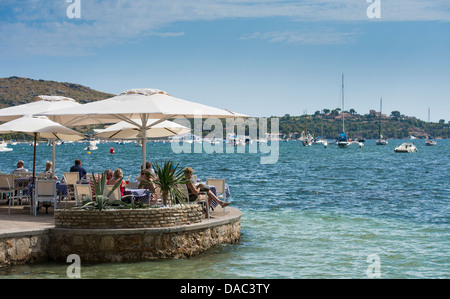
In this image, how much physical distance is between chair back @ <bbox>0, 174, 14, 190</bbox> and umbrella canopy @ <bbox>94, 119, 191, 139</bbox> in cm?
329

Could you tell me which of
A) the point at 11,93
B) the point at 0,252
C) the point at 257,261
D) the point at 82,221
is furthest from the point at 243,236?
the point at 11,93

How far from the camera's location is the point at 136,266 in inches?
418

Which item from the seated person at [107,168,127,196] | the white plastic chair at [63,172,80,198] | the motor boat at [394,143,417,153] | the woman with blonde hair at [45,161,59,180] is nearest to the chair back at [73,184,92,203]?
the seated person at [107,168,127,196]

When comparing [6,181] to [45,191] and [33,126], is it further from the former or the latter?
[45,191]

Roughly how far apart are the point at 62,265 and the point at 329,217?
11289mm

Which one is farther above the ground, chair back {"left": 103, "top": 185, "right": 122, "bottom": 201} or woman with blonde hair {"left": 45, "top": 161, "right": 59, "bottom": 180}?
woman with blonde hair {"left": 45, "top": 161, "right": 59, "bottom": 180}

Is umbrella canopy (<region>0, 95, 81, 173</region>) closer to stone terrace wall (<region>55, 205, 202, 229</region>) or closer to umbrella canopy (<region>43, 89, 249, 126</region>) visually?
umbrella canopy (<region>43, 89, 249, 126</region>)

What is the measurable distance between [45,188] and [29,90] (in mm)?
137705

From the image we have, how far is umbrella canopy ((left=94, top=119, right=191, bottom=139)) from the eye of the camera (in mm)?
16938

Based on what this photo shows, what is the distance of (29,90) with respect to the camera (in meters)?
142

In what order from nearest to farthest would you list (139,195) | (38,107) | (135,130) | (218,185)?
(139,195), (218,185), (38,107), (135,130)

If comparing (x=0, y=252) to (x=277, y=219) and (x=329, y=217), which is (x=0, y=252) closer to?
(x=277, y=219)

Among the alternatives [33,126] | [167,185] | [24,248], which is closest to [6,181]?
[33,126]

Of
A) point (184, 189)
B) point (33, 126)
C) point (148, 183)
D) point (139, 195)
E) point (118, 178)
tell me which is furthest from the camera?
point (33, 126)
